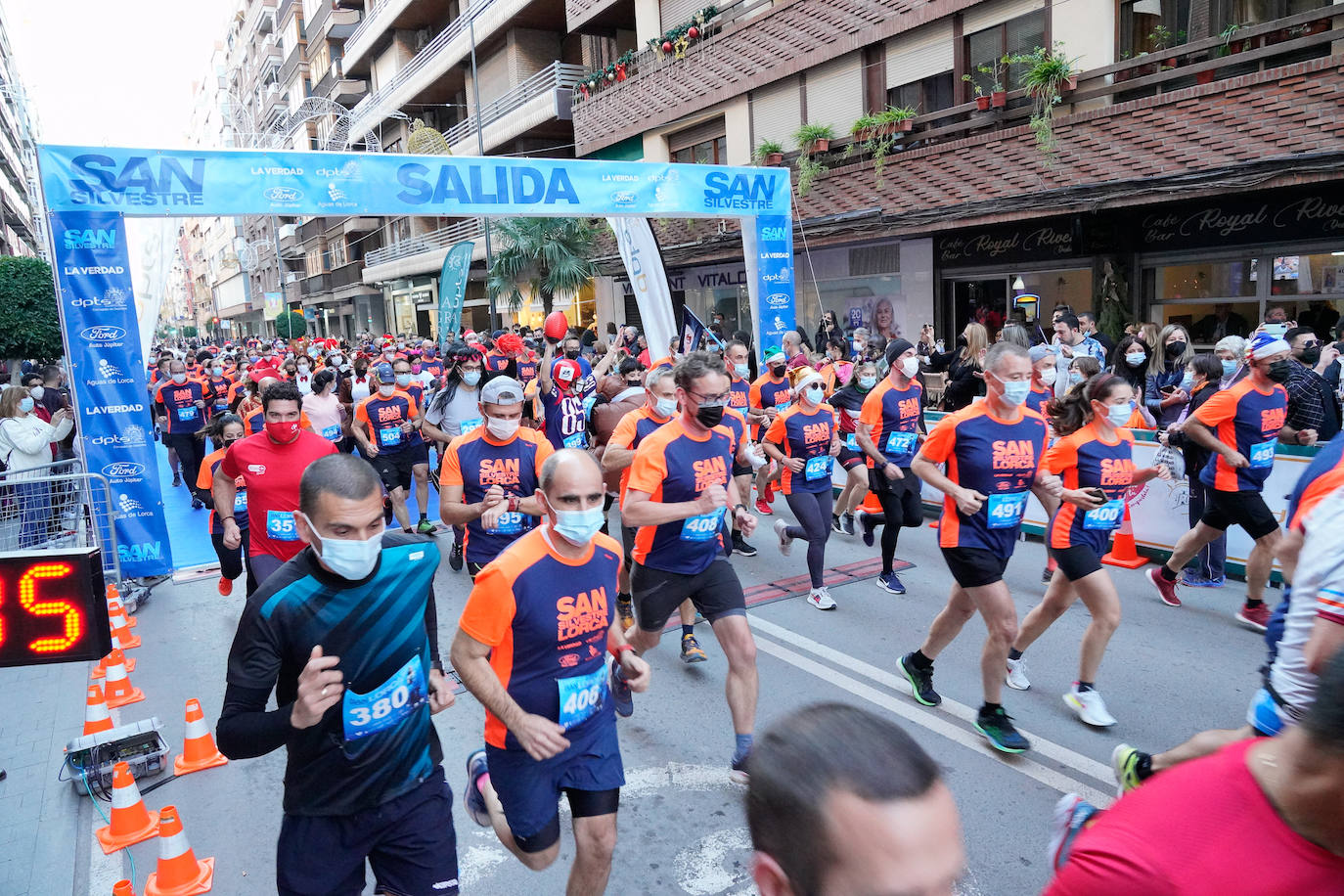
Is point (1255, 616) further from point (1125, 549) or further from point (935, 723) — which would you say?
point (935, 723)

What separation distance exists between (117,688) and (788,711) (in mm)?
4883

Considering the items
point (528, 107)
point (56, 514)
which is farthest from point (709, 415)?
point (528, 107)

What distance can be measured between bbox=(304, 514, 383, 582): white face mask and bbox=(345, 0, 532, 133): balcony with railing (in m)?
27.6

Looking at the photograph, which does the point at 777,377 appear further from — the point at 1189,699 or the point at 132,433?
the point at 132,433

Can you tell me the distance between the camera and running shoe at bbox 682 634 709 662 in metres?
6.36

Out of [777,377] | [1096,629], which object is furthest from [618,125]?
[1096,629]

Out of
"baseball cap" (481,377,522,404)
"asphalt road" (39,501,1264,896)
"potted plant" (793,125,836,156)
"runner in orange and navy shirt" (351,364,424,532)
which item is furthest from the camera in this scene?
"potted plant" (793,125,836,156)

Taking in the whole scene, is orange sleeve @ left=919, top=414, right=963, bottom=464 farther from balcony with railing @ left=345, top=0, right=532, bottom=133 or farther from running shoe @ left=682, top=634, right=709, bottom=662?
balcony with railing @ left=345, top=0, right=532, bottom=133

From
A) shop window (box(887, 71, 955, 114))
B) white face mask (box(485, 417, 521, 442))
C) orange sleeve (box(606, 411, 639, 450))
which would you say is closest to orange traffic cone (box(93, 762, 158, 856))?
white face mask (box(485, 417, 521, 442))

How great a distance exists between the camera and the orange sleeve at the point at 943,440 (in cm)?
502

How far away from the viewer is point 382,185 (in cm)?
1095

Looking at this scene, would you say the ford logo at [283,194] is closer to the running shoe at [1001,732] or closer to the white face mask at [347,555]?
the white face mask at [347,555]

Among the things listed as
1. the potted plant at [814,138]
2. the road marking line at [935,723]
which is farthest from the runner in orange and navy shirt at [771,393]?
the potted plant at [814,138]

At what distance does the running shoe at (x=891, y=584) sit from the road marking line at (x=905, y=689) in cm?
125
